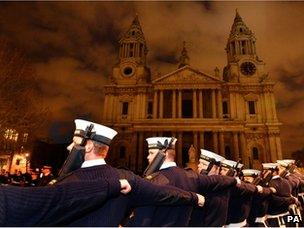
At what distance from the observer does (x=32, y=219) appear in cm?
173

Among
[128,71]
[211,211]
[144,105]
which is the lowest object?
[211,211]

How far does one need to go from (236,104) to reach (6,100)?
34.5 meters

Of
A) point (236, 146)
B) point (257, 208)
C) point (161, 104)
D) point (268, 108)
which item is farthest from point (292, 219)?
point (268, 108)

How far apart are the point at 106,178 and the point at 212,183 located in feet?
8.22

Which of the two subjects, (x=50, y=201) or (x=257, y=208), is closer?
(x=50, y=201)

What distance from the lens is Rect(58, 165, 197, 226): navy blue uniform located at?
2.62m

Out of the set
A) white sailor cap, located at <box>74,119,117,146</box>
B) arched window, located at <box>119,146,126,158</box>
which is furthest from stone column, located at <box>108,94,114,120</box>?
white sailor cap, located at <box>74,119,117,146</box>

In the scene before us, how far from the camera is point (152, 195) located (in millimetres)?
2822

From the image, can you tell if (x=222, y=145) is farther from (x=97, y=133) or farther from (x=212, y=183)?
(x=97, y=133)

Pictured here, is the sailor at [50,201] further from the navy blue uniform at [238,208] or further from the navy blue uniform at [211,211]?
the navy blue uniform at [238,208]

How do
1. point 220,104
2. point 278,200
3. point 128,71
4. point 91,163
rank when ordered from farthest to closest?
point 128,71 < point 220,104 < point 278,200 < point 91,163

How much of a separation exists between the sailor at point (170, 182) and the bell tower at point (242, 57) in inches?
1671

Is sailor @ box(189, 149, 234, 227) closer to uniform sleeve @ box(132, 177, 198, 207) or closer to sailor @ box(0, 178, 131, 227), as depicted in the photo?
uniform sleeve @ box(132, 177, 198, 207)

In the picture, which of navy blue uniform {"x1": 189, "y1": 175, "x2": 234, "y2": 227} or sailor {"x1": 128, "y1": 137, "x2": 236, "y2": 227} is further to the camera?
navy blue uniform {"x1": 189, "y1": 175, "x2": 234, "y2": 227}
